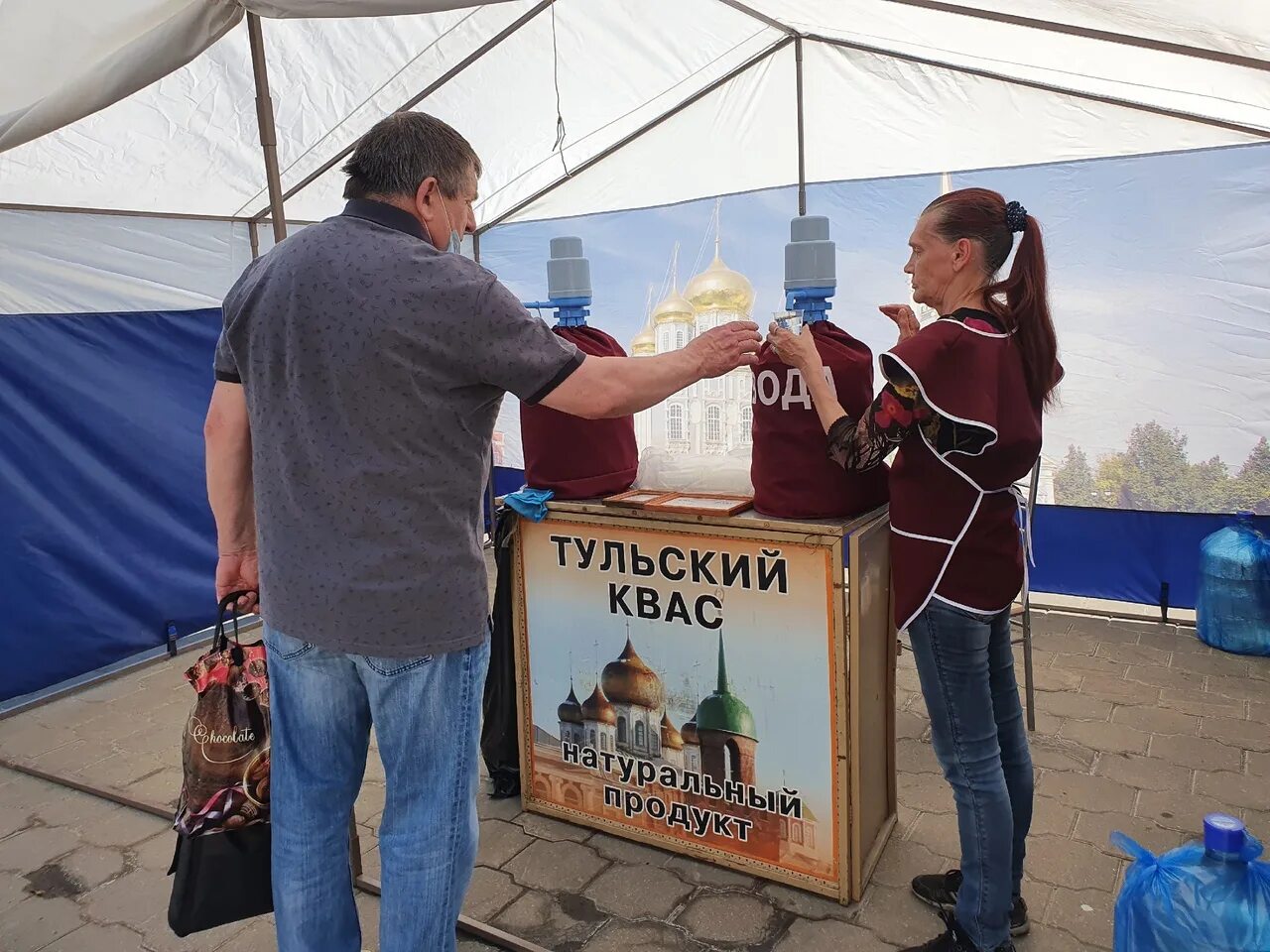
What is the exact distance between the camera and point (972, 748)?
1823mm

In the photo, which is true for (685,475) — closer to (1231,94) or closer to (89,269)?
(1231,94)

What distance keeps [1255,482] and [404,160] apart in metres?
3.90

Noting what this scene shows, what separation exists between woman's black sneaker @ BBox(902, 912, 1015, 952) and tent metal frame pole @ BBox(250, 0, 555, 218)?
291 cm

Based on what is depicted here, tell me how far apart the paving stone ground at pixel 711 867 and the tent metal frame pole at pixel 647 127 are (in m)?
2.77

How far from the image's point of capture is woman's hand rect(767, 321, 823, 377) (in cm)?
184

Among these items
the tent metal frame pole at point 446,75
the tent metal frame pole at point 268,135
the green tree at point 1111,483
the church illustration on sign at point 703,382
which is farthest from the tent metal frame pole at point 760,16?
the green tree at point 1111,483

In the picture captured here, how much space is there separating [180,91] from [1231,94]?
3653 millimetres

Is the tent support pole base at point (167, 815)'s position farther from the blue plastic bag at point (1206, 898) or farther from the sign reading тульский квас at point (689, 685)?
the blue plastic bag at point (1206, 898)

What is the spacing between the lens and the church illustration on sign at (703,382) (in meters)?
4.60

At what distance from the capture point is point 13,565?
366 centimetres

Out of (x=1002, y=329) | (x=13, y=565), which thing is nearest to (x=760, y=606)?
(x=1002, y=329)

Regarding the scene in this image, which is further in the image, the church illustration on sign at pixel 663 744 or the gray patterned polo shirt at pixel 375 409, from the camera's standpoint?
the church illustration on sign at pixel 663 744

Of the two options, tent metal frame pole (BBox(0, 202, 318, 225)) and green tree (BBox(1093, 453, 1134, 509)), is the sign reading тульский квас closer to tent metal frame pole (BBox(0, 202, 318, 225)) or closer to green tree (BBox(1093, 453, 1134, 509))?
tent metal frame pole (BBox(0, 202, 318, 225))

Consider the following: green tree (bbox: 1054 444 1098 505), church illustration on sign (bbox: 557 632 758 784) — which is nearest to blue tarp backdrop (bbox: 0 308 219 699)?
church illustration on sign (bbox: 557 632 758 784)
